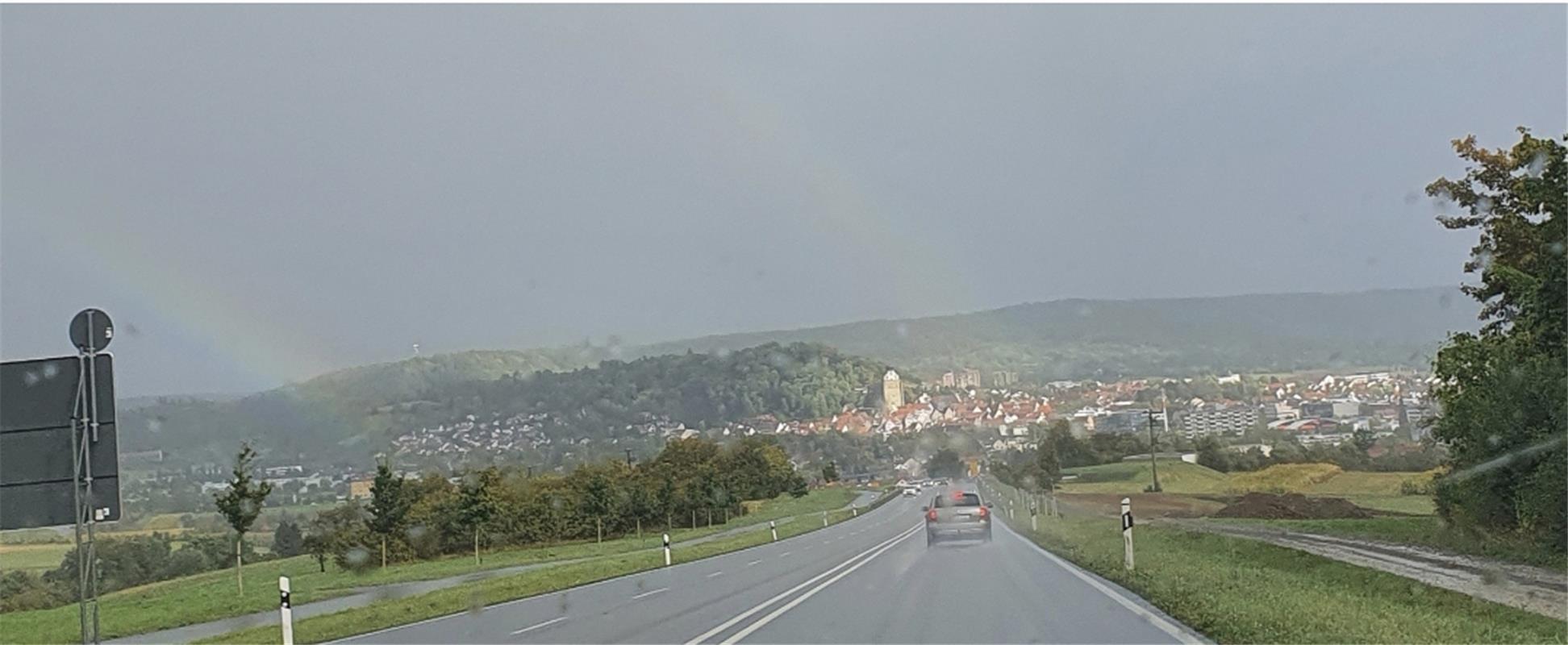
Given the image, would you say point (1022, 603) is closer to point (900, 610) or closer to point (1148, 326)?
point (900, 610)

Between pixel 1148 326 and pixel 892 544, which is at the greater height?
pixel 1148 326

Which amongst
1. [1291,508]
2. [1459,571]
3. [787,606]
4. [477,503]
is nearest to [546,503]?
[477,503]

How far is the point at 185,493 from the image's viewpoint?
34500mm

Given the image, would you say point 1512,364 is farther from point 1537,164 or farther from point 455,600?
point 455,600

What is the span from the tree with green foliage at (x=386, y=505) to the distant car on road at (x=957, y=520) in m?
18.1

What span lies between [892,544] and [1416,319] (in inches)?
664

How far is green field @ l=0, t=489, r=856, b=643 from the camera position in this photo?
26438 millimetres

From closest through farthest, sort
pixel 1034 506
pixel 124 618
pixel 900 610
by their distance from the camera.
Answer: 1. pixel 900 610
2. pixel 124 618
3. pixel 1034 506

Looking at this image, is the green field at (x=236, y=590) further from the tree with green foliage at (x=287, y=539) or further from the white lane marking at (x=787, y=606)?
the white lane marking at (x=787, y=606)

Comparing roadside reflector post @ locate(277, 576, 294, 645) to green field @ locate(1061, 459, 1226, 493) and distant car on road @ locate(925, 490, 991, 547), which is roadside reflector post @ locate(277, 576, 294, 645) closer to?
distant car on road @ locate(925, 490, 991, 547)

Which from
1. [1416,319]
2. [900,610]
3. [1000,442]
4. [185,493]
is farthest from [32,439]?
[1000,442]

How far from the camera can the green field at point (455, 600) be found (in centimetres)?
2014

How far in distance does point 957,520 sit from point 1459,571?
548 inches

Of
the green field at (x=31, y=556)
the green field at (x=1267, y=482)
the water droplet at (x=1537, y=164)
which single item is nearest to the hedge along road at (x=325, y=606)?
the green field at (x=31, y=556)
